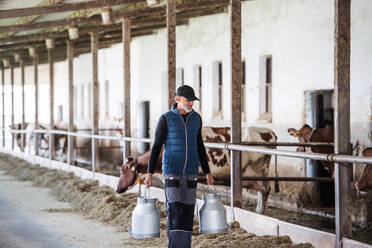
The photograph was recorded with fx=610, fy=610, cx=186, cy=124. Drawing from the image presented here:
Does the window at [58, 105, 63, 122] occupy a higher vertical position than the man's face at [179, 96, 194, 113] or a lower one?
higher

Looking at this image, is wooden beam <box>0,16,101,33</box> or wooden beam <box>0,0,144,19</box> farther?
wooden beam <box>0,16,101,33</box>

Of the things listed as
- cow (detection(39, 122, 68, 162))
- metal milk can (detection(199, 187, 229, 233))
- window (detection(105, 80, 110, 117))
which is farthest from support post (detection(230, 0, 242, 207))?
window (detection(105, 80, 110, 117))

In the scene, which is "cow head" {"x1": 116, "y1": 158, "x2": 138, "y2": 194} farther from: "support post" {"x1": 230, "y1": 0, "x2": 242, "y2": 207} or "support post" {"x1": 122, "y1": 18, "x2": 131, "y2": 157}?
"support post" {"x1": 230, "y1": 0, "x2": 242, "y2": 207}

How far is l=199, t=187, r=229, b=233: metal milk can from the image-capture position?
5797 mm

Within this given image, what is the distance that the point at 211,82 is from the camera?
1605 cm

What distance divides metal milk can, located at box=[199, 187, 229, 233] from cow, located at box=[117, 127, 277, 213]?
4.10 m

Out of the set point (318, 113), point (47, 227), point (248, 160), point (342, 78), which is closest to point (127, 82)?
point (248, 160)

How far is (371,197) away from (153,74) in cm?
1145

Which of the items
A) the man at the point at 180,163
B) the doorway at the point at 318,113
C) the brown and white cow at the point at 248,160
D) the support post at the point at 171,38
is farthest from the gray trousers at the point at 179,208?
the doorway at the point at 318,113

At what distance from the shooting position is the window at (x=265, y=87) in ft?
45.4

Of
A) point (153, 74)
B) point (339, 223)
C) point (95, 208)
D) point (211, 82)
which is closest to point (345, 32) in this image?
point (339, 223)

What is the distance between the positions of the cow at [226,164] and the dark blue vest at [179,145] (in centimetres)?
424

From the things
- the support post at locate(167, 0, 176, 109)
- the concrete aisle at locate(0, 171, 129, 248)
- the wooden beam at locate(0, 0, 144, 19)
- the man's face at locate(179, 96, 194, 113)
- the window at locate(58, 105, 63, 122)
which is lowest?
the concrete aisle at locate(0, 171, 129, 248)

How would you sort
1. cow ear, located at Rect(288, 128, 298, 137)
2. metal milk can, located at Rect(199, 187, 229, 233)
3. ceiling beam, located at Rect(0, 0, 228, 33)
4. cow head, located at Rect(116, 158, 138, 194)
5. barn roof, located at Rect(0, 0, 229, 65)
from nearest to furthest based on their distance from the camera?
1. metal milk can, located at Rect(199, 187, 229, 233)
2. cow head, located at Rect(116, 158, 138, 194)
3. barn roof, located at Rect(0, 0, 229, 65)
4. cow ear, located at Rect(288, 128, 298, 137)
5. ceiling beam, located at Rect(0, 0, 228, 33)
